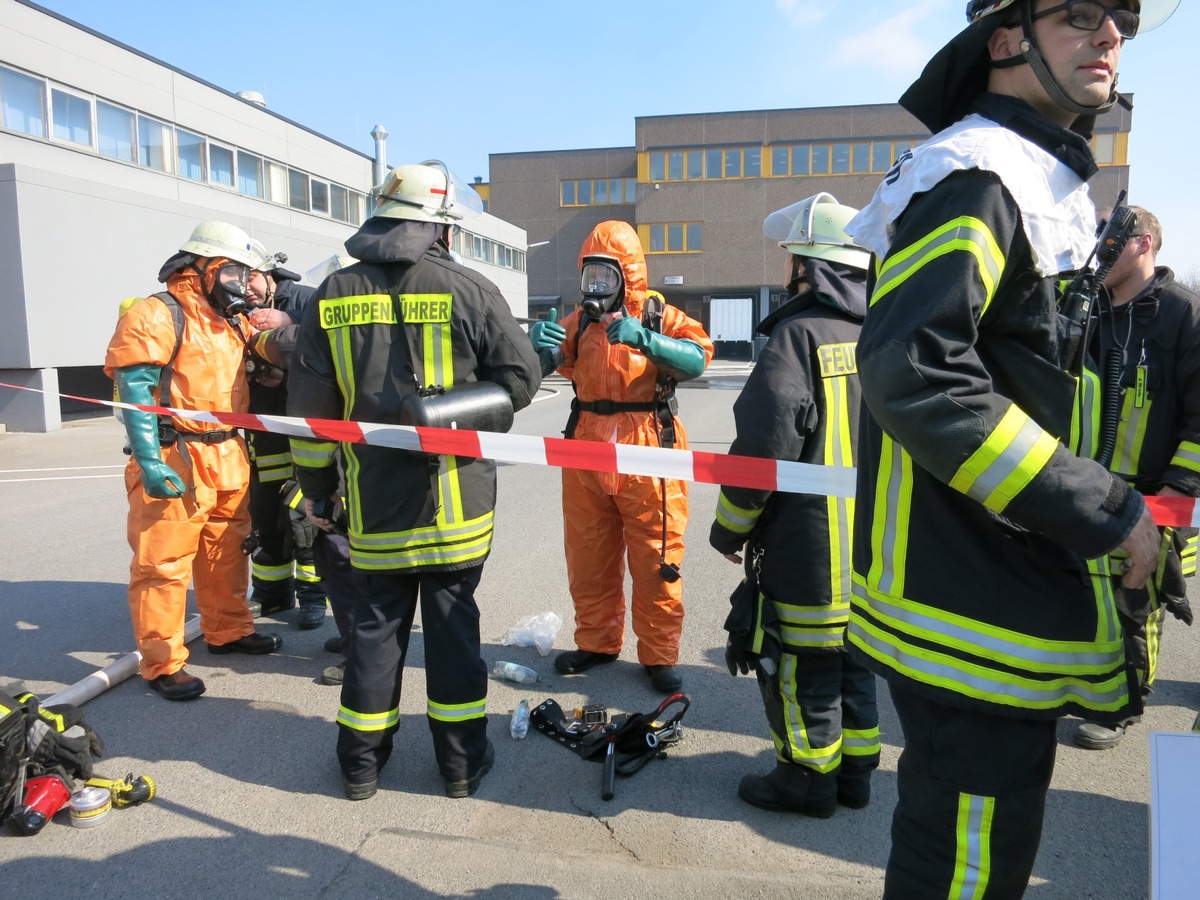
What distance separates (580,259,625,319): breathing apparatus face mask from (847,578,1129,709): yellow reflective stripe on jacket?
2725 mm

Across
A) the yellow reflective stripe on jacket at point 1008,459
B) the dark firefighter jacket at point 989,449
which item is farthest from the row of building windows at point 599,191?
the yellow reflective stripe on jacket at point 1008,459

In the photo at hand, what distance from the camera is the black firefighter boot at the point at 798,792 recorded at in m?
2.90

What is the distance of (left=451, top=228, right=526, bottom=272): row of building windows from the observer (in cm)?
3450

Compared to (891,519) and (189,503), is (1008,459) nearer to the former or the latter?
(891,519)

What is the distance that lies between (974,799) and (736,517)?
141 cm

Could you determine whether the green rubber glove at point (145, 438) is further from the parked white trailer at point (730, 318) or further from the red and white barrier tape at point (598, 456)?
the parked white trailer at point (730, 318)

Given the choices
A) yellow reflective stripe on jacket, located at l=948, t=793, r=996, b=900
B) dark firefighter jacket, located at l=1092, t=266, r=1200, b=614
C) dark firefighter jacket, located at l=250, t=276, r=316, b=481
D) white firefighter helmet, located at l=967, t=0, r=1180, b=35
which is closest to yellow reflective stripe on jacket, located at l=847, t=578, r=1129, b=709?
yellow reflective stripe on jacket, located at l=948, t=793, r=996, b=900

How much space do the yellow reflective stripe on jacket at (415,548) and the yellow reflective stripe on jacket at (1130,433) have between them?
2575 millimetres

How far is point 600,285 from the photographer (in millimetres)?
4113

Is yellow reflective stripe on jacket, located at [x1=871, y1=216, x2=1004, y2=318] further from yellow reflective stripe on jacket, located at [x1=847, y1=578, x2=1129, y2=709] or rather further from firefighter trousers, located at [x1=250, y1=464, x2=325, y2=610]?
firefighter trousers, located at [x1=250, y1=464, x2=325, y2=610]

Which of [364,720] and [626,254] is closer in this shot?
[364,720]

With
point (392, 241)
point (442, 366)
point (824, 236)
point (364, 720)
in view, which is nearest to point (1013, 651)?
point (824, 236)

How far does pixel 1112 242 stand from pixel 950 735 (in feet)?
3.51

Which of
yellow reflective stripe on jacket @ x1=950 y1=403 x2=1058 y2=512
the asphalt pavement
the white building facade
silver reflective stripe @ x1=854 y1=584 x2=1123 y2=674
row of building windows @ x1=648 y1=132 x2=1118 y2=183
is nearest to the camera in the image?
yellow reflective stripe on jacket @ x1=950 y1=403 x2=1058 y2=512
